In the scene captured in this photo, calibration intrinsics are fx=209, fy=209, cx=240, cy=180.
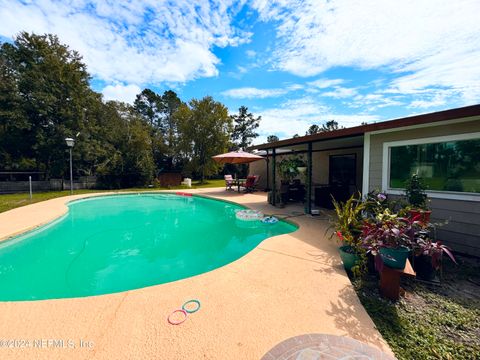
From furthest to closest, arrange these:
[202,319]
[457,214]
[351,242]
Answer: [457,214], [351,242], [202,319]

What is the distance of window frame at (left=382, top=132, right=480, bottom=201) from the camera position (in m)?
3.52

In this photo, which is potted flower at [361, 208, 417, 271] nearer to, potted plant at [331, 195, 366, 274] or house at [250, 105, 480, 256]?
potted plant at [331, 195, 366, 274]

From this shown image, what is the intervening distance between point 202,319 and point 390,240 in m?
2.29

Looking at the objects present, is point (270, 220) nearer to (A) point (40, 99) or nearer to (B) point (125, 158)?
(B) point (125, 158)

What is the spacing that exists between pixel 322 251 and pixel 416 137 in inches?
115

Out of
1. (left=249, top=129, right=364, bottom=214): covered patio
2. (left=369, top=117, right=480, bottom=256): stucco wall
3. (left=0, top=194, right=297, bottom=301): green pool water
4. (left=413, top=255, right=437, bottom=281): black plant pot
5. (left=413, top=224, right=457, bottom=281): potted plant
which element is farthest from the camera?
(left=249, top=129, right=364, bottom=214): covered patio

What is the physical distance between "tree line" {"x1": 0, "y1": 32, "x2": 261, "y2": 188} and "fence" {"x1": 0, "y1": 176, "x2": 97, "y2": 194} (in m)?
0.56

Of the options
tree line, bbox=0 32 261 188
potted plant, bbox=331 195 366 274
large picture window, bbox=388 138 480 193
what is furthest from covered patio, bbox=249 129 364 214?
tree line, bbox=0 32 261 188

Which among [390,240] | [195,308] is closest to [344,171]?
[390,240]

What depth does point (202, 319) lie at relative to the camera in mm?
2102

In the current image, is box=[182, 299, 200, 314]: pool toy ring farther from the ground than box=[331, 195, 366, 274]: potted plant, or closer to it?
closer to it

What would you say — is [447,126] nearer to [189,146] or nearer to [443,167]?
[443,167]

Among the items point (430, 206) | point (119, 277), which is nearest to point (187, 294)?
point (119, 277)

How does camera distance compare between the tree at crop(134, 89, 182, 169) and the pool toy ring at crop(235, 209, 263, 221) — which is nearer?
the pool toy ring at crop(235, 209, 263, 221)
